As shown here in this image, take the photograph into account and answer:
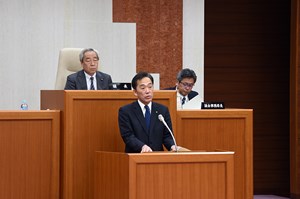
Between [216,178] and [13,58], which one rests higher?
[13,58]

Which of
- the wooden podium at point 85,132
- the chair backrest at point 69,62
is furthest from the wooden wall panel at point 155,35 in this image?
the wooden podium at point 85,132

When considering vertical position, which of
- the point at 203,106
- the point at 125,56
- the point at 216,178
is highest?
the point at 125,56

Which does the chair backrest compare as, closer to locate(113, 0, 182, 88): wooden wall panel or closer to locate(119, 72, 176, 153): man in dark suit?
locate(113, 0, 182, 88): wooden wall panel

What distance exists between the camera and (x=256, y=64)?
8.71m

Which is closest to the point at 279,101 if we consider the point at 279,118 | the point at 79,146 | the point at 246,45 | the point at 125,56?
the point at 279,118

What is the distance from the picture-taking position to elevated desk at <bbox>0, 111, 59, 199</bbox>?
520cm

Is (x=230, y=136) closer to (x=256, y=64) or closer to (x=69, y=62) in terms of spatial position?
(x=69, y=62)

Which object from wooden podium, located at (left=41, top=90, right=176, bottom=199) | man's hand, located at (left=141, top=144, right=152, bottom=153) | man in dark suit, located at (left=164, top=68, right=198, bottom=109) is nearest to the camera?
man's hand, located at (left=141, top=144, right=152, bottom=153)

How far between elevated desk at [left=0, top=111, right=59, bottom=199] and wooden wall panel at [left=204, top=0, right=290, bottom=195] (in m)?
3.61

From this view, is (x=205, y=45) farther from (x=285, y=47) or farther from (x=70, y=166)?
(x=70, y=166)

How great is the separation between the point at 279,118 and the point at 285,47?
2.55ft

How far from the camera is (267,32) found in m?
8.67

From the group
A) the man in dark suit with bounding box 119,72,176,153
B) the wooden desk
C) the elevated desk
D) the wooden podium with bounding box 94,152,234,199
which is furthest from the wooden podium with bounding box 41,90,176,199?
the wooden desk
